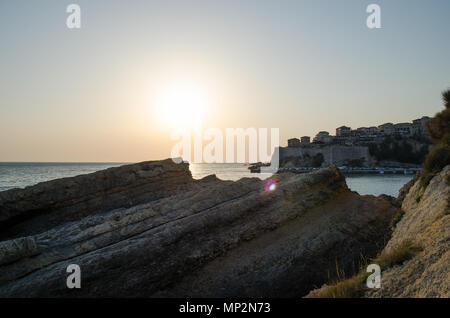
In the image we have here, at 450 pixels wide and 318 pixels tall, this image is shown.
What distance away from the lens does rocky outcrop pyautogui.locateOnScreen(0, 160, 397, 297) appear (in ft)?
28.6

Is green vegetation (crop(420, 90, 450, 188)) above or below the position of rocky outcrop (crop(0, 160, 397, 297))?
above

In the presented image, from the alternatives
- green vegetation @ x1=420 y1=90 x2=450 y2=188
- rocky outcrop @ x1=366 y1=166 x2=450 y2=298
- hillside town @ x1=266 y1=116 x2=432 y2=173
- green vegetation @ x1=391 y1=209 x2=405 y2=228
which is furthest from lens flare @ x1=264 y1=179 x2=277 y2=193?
hillside town @ x1=266 y1=116 x2=432 y2=173

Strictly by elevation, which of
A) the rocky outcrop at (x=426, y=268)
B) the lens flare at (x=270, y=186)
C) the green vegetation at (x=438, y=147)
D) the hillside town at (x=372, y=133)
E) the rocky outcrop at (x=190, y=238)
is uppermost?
the hillside town at (x=372, y=133)

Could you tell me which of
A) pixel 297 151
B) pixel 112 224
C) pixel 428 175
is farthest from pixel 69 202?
pixel 297 151

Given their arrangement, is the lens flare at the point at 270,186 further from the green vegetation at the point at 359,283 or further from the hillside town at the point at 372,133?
the hillside town at the point at 372,133

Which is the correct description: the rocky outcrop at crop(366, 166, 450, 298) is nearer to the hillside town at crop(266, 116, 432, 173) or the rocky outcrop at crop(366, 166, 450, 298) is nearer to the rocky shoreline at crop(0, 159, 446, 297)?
the rocky shoreline at crop(0, 159, 446, 297)

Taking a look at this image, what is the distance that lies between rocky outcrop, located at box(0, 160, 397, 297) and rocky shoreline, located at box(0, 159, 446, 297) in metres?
0.03

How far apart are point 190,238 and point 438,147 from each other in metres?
13.5

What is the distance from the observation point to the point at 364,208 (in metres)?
13.8

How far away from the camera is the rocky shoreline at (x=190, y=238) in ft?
28.6

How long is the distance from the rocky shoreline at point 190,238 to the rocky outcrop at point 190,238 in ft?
0.11

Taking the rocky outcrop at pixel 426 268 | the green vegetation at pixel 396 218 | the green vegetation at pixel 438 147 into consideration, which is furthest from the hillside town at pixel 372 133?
the rocky outcrop at pixel 426 268

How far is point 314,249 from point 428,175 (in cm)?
738

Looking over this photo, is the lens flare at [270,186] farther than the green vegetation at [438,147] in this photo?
No
